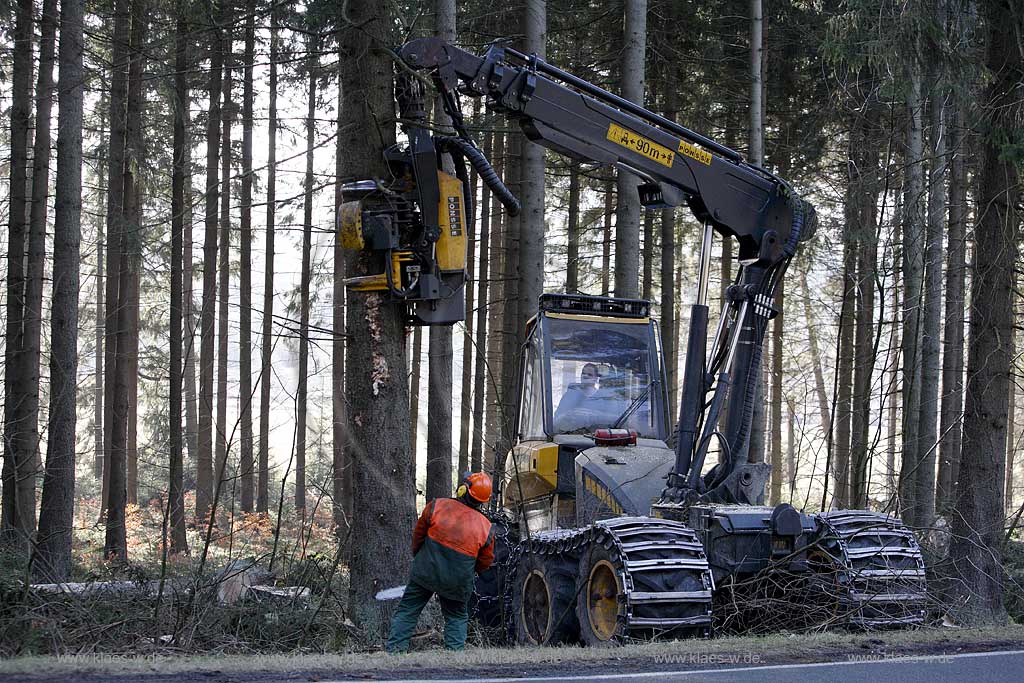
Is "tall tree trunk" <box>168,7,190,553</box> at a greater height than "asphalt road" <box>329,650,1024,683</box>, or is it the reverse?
"tall tree trunk" <box>168,7,190,553</box>

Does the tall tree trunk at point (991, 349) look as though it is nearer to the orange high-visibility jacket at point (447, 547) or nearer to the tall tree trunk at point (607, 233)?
the orange high-visibility jacket at point (447, 547)

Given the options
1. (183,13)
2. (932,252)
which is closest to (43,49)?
(183,13)

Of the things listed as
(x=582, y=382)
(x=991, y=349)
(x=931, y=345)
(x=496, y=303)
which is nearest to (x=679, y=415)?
(x=582, y=382)

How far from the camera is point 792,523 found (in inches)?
330

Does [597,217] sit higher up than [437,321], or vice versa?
[597,217]

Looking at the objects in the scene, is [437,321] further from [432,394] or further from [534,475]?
[432,394]

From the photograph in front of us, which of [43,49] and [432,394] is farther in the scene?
[43,49]

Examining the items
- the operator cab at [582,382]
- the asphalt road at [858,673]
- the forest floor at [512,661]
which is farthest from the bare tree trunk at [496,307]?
the asphalt road at [858,673]

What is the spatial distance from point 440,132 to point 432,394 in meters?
8.08

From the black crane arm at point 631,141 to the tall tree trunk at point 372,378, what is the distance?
418mm

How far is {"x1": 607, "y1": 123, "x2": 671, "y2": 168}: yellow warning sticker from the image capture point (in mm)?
9438

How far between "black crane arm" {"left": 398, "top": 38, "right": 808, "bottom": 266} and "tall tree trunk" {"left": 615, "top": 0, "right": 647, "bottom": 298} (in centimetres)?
613

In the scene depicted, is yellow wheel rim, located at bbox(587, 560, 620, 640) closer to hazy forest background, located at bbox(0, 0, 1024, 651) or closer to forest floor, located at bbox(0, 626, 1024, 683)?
forest floor, located at bbox(0, 626, 1024, 683)

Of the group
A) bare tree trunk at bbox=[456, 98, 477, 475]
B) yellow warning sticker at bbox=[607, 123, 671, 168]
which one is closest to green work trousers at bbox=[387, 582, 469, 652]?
yellow warning sticker at bbox=[607, 123, 671, 168]
